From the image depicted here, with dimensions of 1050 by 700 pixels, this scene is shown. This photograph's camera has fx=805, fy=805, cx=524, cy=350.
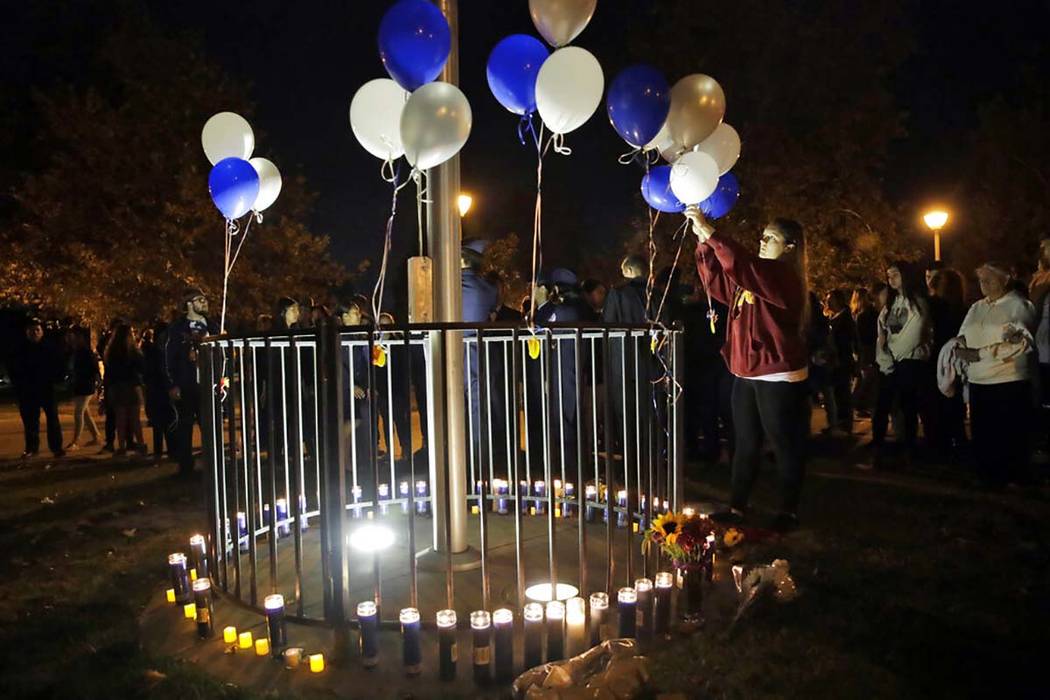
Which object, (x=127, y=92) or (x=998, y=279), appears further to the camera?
(x=127, y=92)

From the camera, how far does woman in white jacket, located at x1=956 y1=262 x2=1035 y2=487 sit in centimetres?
569

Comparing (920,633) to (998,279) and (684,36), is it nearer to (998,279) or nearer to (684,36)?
(998,279)

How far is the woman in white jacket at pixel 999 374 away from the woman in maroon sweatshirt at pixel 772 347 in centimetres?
190

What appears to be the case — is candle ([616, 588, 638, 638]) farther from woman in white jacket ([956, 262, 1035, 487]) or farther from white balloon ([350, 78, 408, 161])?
woman in white jacket ([956, 262, 1035, 487])

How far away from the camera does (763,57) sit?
745 inches

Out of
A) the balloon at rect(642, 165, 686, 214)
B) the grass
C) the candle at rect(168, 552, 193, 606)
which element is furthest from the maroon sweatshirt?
the candle at rect(168, 552, 193, 606)

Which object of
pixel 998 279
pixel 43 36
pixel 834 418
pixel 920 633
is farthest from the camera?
pixel 43 36

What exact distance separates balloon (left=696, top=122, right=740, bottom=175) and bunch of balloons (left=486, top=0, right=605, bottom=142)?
0.94 meters

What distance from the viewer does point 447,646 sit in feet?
9.98

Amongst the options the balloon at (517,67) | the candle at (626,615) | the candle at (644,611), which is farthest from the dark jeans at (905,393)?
the candle at (626,615)

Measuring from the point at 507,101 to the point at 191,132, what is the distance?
15.6 metres

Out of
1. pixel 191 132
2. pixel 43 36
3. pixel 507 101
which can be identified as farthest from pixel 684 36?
pixel 507 101

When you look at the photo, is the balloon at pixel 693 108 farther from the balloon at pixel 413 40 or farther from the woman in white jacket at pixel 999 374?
the woman in white jacket at pixel 999 374

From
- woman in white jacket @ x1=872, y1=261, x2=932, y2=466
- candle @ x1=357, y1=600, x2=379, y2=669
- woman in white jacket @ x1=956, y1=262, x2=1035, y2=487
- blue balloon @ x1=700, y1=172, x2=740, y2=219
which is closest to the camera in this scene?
candle @ x1=357, y1=600, x2=379, y2=669
